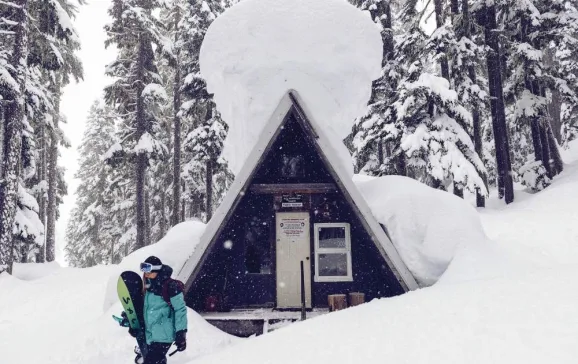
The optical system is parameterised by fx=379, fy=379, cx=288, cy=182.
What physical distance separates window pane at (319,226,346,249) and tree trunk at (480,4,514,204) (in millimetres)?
10485

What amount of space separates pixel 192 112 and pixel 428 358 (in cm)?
1814

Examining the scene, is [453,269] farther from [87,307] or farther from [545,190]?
[545,190]

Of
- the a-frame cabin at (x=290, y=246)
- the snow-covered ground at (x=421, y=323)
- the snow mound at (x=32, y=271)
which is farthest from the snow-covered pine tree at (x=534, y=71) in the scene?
the snow mound at (x=32, y=271)

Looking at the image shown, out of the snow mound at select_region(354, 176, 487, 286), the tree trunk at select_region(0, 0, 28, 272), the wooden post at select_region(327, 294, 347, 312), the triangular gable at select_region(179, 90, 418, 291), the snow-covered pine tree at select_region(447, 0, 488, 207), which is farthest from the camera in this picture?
the snow-covered pine tree at select_region(447, 0, 488, 207)

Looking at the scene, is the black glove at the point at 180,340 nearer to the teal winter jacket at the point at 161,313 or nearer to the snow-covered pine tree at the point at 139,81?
the teal winter jacket at the point at 161,313

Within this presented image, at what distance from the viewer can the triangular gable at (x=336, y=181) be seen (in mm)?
7422

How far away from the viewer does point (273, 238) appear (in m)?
9.46

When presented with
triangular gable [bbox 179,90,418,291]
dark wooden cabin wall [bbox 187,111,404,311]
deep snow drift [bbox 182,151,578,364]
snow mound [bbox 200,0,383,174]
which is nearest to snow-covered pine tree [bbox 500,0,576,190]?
snow mound [bbox 200,0,383,174]

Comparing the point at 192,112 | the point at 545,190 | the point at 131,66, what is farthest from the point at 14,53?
the point at 545,190

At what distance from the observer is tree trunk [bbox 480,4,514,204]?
53.4 ft

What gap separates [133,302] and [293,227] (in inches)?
191

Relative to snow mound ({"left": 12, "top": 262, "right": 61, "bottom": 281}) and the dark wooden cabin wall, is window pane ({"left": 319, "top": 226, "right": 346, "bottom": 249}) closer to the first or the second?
the dark wooden cabin wall

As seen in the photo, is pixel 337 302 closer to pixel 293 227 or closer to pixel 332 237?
pixel 332 237

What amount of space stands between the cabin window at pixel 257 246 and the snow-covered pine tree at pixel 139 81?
370 inches
